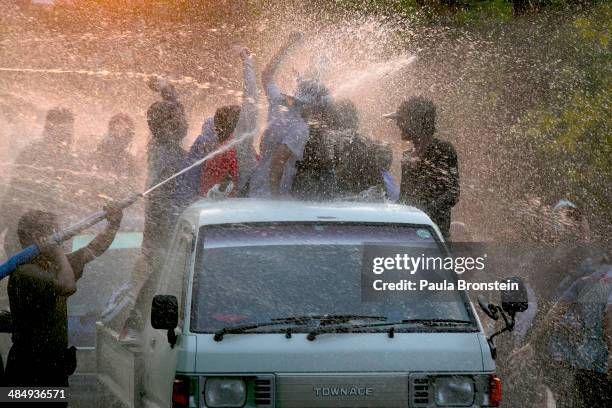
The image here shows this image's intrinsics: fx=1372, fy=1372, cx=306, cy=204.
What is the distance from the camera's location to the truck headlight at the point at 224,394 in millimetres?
6633

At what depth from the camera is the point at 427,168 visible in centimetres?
939

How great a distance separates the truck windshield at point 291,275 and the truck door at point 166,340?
0.15 metres

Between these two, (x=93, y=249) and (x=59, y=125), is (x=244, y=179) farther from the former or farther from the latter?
(x=59, y=125)

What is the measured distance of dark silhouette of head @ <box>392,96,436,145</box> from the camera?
952cm

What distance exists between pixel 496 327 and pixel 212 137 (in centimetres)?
261

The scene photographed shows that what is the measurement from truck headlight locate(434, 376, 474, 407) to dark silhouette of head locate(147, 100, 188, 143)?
4426 millimetres

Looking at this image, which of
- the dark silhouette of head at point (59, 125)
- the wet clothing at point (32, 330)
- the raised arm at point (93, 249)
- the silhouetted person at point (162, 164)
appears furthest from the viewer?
the dark silhouette of head at point (59, 125)

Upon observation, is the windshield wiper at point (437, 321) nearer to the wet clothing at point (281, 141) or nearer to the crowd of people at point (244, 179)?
the crowd of people at point (244, 179)

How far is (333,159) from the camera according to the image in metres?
9.47

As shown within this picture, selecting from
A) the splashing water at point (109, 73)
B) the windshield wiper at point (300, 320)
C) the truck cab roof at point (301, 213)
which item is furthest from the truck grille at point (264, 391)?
the splashing water at point (109, 73)

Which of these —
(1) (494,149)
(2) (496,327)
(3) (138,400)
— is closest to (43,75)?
(1) (494,149)

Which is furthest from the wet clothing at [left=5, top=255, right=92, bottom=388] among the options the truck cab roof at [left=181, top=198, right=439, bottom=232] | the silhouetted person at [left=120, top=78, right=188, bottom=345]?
the truck cab roof at [left=181, top=198, right=439, bottom=232]

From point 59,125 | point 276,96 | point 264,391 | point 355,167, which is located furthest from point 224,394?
point 59,125

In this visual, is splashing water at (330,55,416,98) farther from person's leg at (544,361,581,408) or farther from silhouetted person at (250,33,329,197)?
person's leg at (544,361,581,408)
